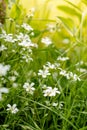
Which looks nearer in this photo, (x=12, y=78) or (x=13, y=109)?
(x=13, y=109)

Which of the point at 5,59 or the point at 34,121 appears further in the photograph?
the point at 5,59

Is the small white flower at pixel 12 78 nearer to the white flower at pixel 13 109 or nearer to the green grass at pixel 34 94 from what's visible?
the green grass at pixel 34 94

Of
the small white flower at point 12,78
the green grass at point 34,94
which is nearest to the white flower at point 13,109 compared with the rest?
the green grass at point 34,94

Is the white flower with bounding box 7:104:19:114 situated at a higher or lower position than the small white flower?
lower

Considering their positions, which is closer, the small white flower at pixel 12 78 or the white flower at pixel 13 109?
the white flower at pixel 13 109

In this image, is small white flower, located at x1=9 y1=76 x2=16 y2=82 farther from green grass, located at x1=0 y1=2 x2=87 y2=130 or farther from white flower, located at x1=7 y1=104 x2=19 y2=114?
white flower, located at x1=7 y1=104 x2=19 y2=114

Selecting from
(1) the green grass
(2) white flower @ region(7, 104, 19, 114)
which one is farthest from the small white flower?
(2) white flower @ region(7, 104, 19, 114)

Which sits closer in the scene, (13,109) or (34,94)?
(13,109)

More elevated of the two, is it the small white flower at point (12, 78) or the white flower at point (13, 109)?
the small white flower at point (12, 78)

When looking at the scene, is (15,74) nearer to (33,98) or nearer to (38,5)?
(33,98)

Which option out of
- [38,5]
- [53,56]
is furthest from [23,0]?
[53,56]

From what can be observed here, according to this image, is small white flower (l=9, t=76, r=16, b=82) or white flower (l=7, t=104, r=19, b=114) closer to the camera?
white flower (l=7, t=104, r=19, b=114)
